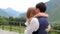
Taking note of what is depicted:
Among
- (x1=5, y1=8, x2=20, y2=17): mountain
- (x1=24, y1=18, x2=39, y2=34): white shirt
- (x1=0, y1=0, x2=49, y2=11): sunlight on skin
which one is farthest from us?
(x1=5, y1=8, x2=20, y2=17): mountain

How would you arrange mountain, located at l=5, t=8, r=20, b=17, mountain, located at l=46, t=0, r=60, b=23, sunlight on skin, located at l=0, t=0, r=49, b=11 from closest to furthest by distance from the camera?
mountain, located at l=46, t=0, r=60, b=23 < sunlight on skin, located at l=0, t=0, r=49, b=11 < mountain, located at l=5, t=8, r=20, b=17

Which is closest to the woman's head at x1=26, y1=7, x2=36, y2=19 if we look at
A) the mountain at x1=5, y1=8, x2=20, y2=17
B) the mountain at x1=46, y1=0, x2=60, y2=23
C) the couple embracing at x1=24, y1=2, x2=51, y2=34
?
the couple embracing at x1=24, y1=2, x2=51, y2=34

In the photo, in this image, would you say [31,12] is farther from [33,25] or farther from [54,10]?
[54,10]

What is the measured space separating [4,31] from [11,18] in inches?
13.7

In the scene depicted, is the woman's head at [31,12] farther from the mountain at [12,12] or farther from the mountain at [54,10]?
the mountain at [12,12]

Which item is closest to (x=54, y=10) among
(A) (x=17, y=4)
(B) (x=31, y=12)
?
(A) (x=17, y=4)

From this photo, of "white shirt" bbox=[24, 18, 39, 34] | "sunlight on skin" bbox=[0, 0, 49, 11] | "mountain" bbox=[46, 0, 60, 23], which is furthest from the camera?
"sunlight on skin" bbox=[0, 0, 49, 11]

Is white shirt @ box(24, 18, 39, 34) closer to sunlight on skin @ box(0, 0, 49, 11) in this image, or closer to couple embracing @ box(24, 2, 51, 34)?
couple embracing @ box(24, 2, 51, 34)

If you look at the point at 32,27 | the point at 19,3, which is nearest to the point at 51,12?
the point at 19,3

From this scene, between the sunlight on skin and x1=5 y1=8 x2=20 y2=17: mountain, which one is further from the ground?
the sunlight on skin

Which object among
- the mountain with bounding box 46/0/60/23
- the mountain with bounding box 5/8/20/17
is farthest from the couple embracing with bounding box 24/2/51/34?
the mountain with bounding box 5/8/20/17

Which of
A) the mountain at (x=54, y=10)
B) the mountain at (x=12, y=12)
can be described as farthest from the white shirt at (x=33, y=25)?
the mountain at (x=12, y=12)

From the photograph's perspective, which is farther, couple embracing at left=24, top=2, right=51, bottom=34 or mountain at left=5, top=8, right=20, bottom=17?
mountain at left=5, top=8, right=20, bottom=17

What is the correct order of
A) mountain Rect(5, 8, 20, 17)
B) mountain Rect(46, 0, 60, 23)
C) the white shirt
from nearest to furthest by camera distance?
the white shirt
mountain Rect(46, 0, 60, 23)
mountain Rect(5, 8, 20, 17)
